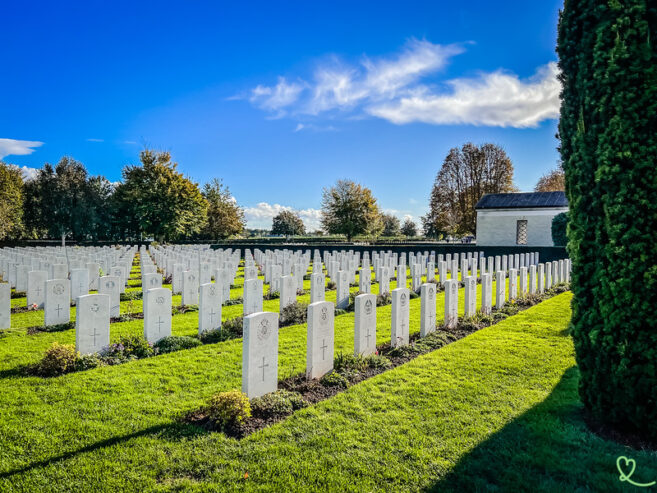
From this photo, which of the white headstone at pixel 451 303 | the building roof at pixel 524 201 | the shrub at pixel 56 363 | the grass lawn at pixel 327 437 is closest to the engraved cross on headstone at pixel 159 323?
the grass lawn at pixel 327 437

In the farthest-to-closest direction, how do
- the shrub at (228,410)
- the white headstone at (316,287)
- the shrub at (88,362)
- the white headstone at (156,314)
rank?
the white headstone at (316,287) < the white headstone at (156,314) < the shrub at (88,362) < the shrub at (228,410)

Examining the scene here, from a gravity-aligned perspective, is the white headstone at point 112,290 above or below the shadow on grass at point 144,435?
above

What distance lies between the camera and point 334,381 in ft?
17.1

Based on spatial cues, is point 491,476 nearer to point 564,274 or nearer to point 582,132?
point 582,132

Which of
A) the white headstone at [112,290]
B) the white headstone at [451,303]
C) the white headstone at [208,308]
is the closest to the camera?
the white headstone at [208,308]

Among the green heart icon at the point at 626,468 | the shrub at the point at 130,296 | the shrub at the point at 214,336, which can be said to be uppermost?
the shrub at the point at 130,296

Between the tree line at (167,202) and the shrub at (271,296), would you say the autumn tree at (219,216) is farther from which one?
the shrub at (271,296)

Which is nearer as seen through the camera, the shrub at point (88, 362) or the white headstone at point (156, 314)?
the shrub at point (88, 362)

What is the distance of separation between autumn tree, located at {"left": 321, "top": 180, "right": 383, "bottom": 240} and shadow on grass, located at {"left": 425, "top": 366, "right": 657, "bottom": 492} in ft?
122

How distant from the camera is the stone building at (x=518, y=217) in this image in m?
29.8

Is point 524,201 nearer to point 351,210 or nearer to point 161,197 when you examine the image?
point 351,210

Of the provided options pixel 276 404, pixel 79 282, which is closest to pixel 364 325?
pixel 276 404

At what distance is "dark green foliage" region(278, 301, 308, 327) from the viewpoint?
29.6 feet

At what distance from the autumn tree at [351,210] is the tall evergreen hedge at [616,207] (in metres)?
36.9
